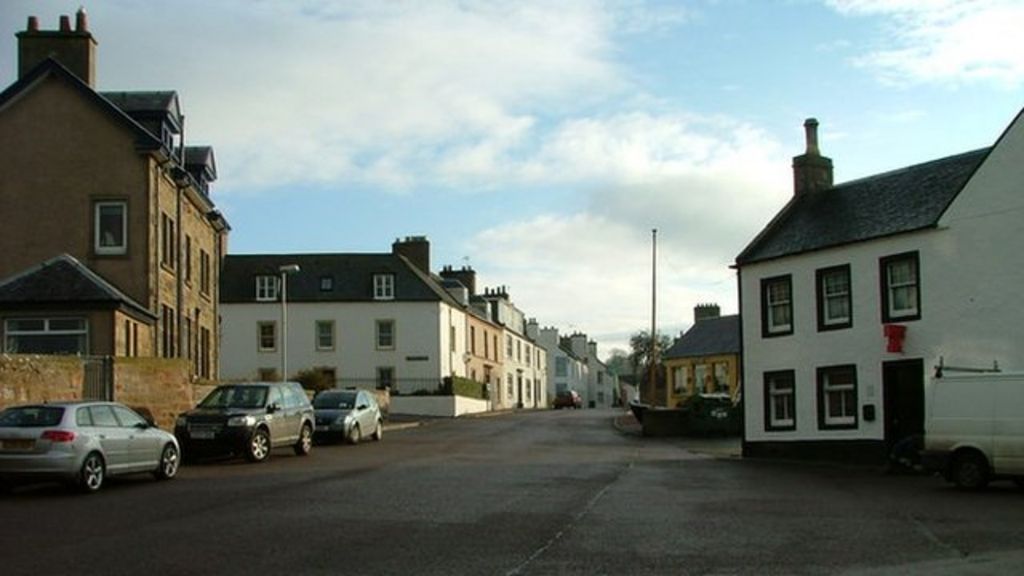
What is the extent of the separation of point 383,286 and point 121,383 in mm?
42757

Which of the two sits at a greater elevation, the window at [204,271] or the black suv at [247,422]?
the window at [204,271]

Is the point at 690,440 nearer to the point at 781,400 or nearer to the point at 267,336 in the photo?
the point at 781,400

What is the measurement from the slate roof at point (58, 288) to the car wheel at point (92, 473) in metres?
13.5

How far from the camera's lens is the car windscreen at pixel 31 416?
58.6 ft

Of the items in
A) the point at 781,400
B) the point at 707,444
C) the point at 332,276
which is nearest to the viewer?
the point at 781,400

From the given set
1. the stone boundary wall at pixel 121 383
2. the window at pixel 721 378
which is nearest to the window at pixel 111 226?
the stone boundary wall at pixel 121 383

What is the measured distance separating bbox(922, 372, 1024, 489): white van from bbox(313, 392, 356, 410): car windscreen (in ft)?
63.6

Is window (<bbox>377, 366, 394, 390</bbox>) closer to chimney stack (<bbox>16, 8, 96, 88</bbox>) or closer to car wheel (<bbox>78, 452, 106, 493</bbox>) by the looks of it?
chimney stack (<bbox>16, 8, 96, 88</bbox>)

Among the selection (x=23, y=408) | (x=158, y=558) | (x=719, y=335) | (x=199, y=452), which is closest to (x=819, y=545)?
(x=158, y=558)

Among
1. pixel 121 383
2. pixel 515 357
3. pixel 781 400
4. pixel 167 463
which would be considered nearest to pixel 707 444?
pixel 781 400

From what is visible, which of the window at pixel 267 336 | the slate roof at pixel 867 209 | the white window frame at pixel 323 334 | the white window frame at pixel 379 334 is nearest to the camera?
the slate roof at pixel 867 209

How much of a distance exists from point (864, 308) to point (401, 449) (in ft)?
41.8

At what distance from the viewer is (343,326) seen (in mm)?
69125

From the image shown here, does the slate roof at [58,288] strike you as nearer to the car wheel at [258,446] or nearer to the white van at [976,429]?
the car wheel at [258,446]
